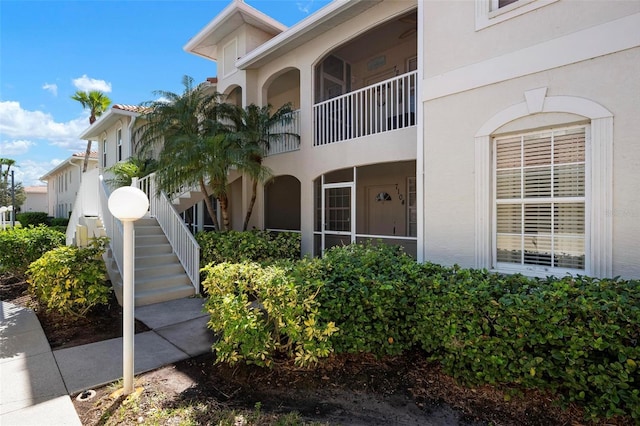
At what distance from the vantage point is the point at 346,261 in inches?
182

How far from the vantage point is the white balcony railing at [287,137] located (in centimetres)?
984

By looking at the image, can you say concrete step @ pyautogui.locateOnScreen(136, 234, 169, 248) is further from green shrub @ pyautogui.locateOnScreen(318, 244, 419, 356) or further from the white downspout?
the white downspout

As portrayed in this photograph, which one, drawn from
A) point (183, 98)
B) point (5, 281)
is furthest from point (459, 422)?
point (5, 281)

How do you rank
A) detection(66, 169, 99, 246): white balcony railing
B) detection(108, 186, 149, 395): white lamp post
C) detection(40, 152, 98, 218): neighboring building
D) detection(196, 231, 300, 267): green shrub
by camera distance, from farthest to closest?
detection(40, 152, 98, 218): neighboring building
detection(66, 169, 99, 246): white balcony railing
detection(196, 231, 300, 267): green shrub
detection(108, 186, 149, 395): white lamp post

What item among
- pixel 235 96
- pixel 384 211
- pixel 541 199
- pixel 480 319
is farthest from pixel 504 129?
pixel 235 96

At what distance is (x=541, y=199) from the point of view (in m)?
4.68

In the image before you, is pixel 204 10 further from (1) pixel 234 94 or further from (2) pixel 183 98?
(2) pixel 183 98

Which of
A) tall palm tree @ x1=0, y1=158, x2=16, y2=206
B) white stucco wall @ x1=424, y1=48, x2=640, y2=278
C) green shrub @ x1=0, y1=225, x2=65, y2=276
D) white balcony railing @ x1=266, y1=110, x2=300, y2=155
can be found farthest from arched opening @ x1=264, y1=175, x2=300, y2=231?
tall palm tree @ x1=0, y1=158, x2=16, y2=206

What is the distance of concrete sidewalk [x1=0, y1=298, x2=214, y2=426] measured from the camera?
10.7 feet

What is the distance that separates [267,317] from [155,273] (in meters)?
4.77

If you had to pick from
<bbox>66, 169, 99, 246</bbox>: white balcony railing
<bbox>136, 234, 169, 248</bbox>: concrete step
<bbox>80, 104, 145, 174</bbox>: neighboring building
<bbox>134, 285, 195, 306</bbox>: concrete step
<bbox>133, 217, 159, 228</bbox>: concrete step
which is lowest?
<bbox>134, 285, 195, 306</bbox>: concrete step

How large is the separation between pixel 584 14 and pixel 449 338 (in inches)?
177

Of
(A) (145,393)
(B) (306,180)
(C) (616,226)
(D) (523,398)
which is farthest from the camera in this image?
(B) (306,180)

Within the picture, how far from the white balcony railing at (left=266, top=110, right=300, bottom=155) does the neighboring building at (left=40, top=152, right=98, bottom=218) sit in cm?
1910
